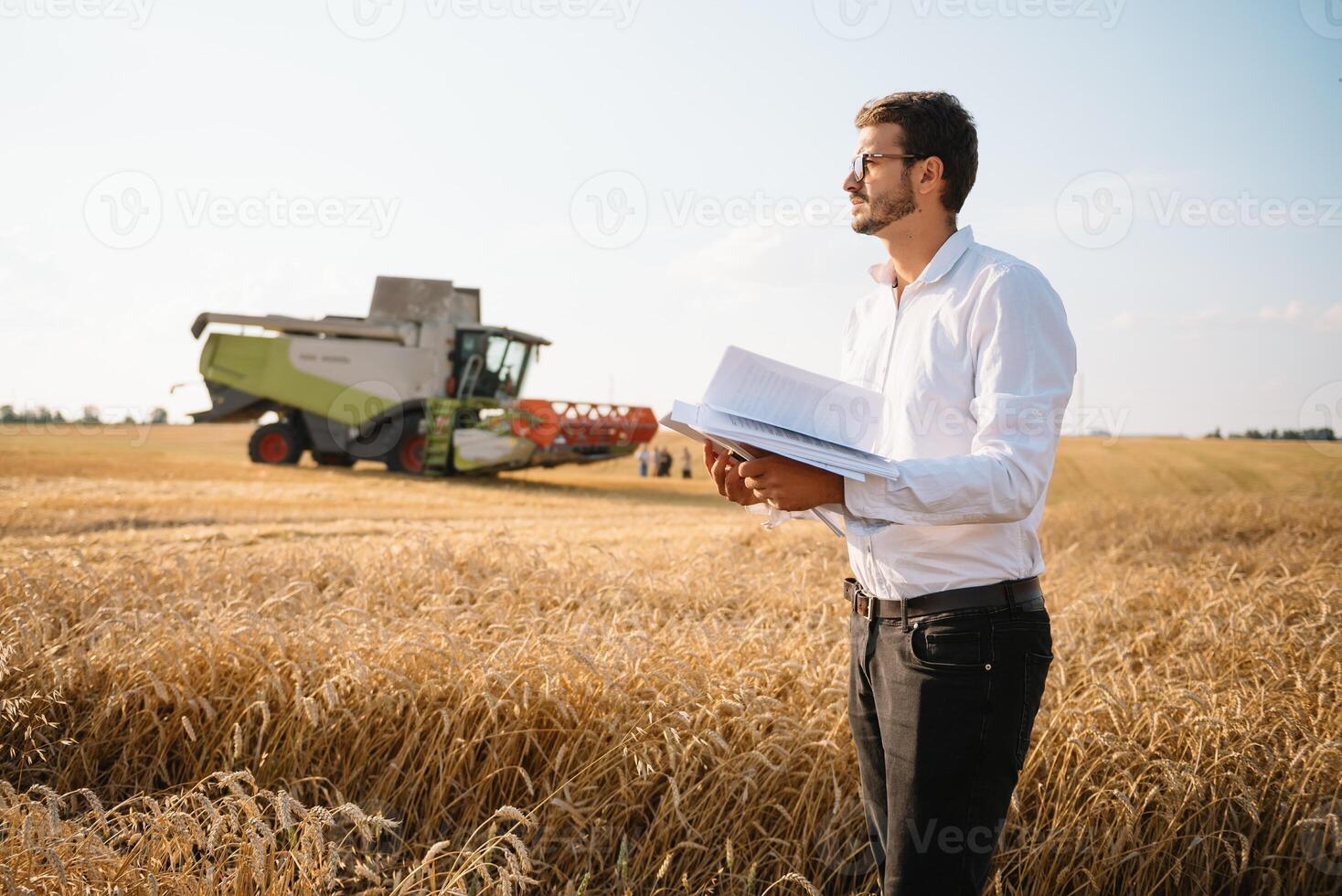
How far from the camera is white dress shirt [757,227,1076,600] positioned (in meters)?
1.53

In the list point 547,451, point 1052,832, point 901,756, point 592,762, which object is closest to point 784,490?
point 901,756

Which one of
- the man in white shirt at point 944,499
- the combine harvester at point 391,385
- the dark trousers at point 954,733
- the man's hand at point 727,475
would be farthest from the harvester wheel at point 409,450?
the dark trousers at point 954,733

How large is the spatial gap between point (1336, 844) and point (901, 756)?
182cm

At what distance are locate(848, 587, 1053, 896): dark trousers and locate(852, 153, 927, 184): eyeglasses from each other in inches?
36.4

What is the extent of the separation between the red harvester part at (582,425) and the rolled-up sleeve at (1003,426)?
16.1m

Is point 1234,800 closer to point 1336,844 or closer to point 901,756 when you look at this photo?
point 1336,844

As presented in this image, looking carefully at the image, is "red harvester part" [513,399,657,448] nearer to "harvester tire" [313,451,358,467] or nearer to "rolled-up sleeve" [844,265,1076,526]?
"harvester tire" [313,451,358,467]

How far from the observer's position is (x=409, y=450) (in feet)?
64.2

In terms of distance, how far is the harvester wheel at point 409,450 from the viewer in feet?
63.9

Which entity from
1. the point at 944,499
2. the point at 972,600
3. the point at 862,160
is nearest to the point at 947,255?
the point at 862,160

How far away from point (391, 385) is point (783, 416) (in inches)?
746

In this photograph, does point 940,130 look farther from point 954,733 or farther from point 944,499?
point 954,733

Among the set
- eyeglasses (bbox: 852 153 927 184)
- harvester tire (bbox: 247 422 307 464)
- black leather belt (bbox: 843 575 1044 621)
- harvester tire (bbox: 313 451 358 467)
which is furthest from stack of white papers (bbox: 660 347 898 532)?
harvester tire (bbox: 247 422 307 464)

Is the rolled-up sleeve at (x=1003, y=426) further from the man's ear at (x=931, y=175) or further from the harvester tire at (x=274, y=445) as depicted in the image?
the harvester tire at (x=274, y=445)
